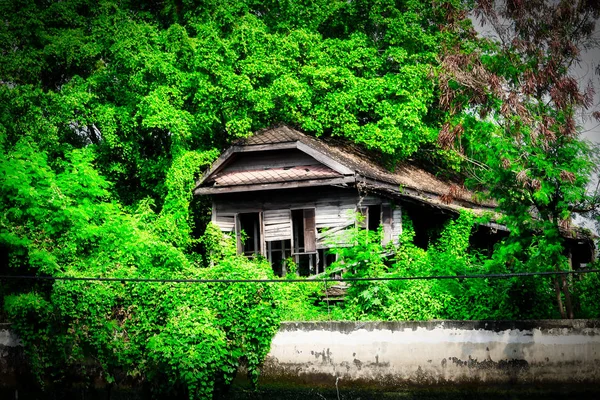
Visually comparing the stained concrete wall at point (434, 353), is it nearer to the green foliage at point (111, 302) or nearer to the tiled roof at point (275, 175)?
the green foliage at point (111, 302)

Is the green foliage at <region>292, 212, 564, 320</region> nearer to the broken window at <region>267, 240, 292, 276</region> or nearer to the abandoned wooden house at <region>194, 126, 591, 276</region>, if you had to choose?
the abandoned wooden house at <region>194, 126, 591, 276</region>

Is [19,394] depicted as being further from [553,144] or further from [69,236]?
[553,144]

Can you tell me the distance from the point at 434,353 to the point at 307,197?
24.7 feet

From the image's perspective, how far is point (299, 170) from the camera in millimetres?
19562

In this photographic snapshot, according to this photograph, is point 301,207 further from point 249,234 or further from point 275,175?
point 249,234

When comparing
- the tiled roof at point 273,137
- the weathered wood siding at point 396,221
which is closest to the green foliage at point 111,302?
the tiled roof at point 273,137

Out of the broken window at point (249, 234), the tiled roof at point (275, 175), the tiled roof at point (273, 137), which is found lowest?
the broken window at point (249, 234)

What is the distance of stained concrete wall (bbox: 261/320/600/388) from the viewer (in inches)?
498

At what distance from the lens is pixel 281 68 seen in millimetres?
20000

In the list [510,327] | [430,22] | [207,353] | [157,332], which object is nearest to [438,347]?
[510,327]

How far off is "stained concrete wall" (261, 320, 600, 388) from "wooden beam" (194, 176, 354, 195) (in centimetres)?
567

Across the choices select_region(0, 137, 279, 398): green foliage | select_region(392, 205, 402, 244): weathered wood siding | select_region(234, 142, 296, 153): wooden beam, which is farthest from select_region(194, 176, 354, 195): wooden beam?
select_region(0, 137, 279, 398): green foliage

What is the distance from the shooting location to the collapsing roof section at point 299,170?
61.3 feet

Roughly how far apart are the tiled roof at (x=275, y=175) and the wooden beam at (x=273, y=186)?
0.34ft
